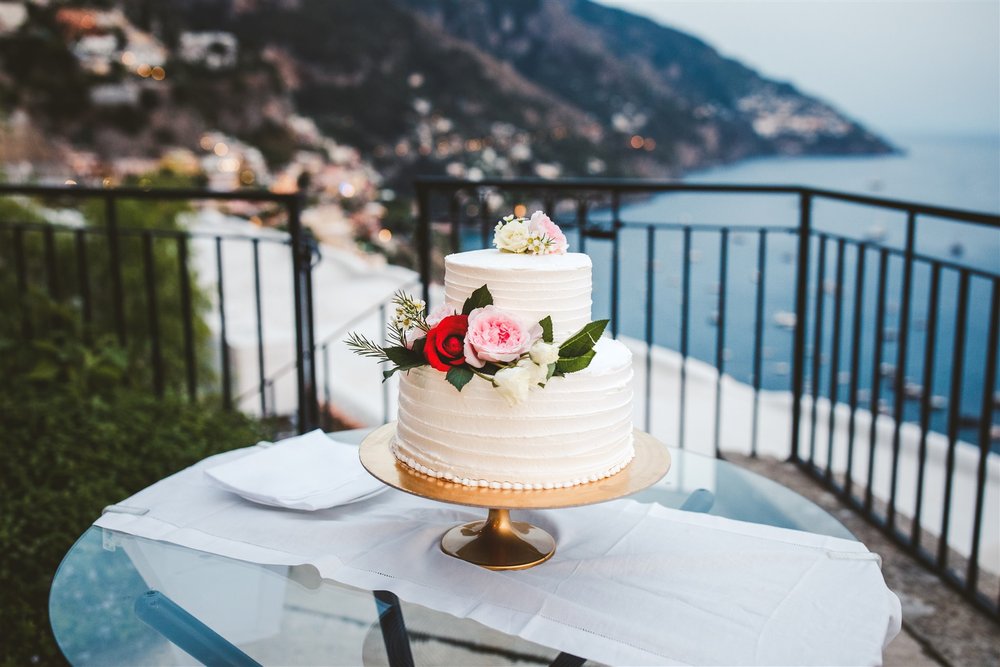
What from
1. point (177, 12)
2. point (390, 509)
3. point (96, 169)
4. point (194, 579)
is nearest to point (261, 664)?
point (194, 579)

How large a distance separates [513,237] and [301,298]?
166 cm

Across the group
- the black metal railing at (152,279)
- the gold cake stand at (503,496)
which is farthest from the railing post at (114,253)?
the gold cake stand at (503,496)

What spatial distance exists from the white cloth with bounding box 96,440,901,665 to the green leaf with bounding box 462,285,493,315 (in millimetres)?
335

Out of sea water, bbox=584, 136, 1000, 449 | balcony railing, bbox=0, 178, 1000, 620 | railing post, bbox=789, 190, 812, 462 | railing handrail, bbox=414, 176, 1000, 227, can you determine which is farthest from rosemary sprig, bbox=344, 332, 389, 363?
sea water, bbox=584, 136, 1000, 449

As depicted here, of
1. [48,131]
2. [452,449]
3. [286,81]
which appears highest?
[286,81]

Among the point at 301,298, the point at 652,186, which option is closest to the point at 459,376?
the point at 301,298

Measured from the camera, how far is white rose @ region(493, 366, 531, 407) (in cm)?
98

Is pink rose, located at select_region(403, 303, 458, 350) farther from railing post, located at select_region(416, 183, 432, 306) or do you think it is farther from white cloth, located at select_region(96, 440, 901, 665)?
railing post, located at select_region(416, 183, 432, 306)

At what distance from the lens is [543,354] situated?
3.26 ft

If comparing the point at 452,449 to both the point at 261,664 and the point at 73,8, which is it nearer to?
the point at 261,664

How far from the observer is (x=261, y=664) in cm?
102

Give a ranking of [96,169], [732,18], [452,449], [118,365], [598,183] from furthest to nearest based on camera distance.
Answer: [732,18], [96,169], [118,365], [598,183], [452,449]

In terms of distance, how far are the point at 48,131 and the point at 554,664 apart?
2067cm

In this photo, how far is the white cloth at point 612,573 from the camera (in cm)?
95
